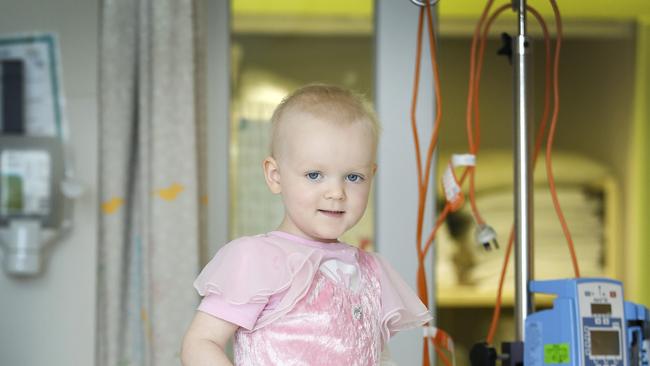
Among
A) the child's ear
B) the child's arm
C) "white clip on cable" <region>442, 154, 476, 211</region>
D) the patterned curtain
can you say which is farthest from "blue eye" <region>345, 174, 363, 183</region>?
the patterned curtain

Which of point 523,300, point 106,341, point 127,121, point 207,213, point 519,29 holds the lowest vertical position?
point 106,341

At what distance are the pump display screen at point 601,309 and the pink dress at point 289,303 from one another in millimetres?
424

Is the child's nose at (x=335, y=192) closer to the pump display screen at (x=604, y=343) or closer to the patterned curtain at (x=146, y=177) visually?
the pump display screen at (x=604, y=343)

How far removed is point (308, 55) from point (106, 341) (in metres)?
0.91

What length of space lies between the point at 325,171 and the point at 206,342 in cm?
27

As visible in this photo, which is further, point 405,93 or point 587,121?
point 587,121

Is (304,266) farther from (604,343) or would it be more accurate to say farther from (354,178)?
(604,343)

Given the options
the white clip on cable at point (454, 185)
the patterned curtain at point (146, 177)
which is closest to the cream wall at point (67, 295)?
the patterned curtain at point (146, 177)

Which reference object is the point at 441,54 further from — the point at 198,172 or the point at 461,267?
the point at 198,172

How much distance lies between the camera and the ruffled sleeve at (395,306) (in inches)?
47.9

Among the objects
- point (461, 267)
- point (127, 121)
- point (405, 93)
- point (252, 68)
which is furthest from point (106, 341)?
point (461, 267)

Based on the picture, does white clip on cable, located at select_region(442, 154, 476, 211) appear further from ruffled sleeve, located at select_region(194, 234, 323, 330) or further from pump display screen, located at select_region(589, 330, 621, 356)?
ruffled sleeve, located at select_region(194, 234, 323, 330)

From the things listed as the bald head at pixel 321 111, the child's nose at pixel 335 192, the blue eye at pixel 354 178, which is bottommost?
the child's nose at pixel 335 192

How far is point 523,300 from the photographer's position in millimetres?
1538
